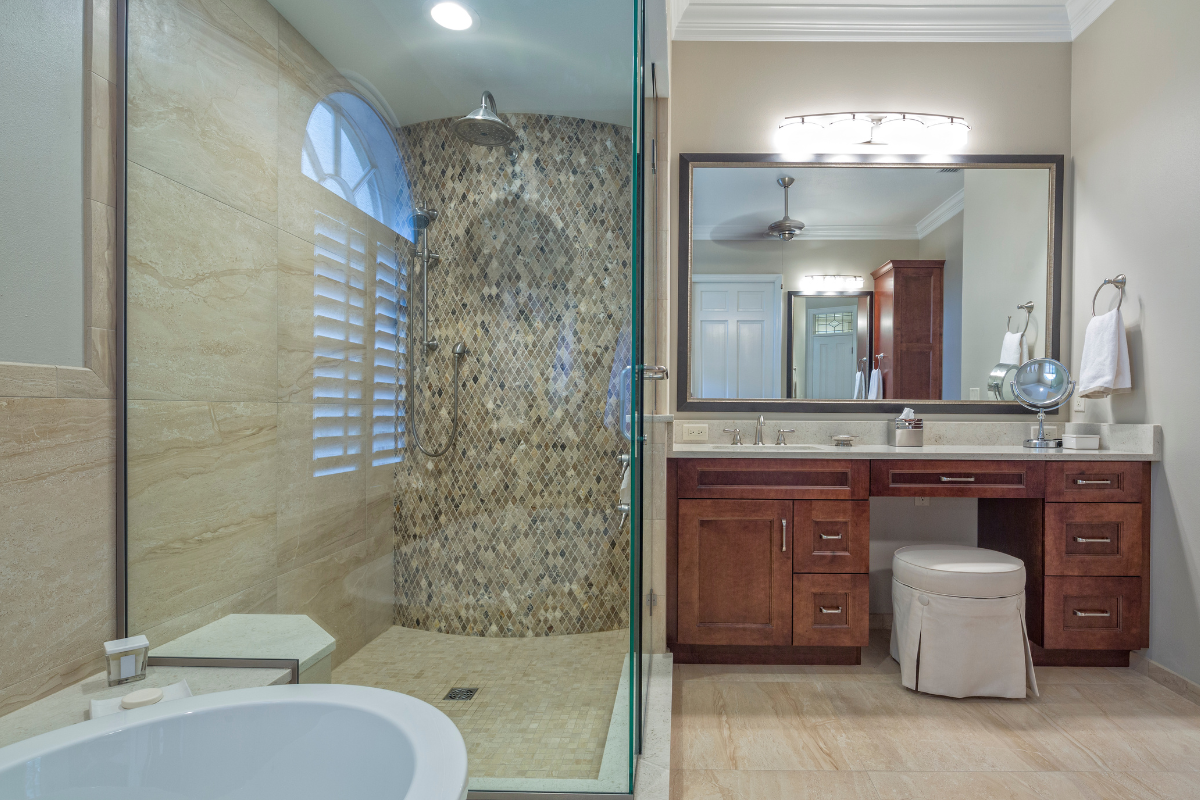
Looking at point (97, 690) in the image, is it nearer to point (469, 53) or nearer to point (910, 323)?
point (469, 53)

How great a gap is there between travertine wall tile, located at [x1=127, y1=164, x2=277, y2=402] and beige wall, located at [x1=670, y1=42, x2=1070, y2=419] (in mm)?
1843

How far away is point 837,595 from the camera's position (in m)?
2.30

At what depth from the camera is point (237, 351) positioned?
4.41 ft

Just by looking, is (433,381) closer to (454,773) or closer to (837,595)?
(454,773)

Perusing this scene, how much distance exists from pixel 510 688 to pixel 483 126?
3.51 ft

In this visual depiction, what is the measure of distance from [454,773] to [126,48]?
5.23ft

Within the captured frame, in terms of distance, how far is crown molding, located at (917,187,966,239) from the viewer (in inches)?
110

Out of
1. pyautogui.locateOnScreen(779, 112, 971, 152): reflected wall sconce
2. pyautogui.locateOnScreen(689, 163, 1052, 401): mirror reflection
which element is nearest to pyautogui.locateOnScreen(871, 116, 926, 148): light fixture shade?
pyautogui.locateOnScreen(779, 112, 971, 152): reflected wall sconce

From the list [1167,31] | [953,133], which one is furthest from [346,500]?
[1167,31]

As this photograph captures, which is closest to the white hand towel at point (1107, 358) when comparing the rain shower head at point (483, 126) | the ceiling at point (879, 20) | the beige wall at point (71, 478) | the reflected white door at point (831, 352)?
the reflected white door at point (831, 352)

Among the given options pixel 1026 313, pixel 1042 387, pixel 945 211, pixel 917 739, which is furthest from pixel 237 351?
pixel 1026 313

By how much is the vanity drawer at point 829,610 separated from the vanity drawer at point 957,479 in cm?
35

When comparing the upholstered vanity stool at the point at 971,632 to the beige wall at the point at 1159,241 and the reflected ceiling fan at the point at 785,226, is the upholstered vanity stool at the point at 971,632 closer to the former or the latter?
the beige wall at the point at 1159,241

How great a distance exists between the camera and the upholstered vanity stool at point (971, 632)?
205 cm
